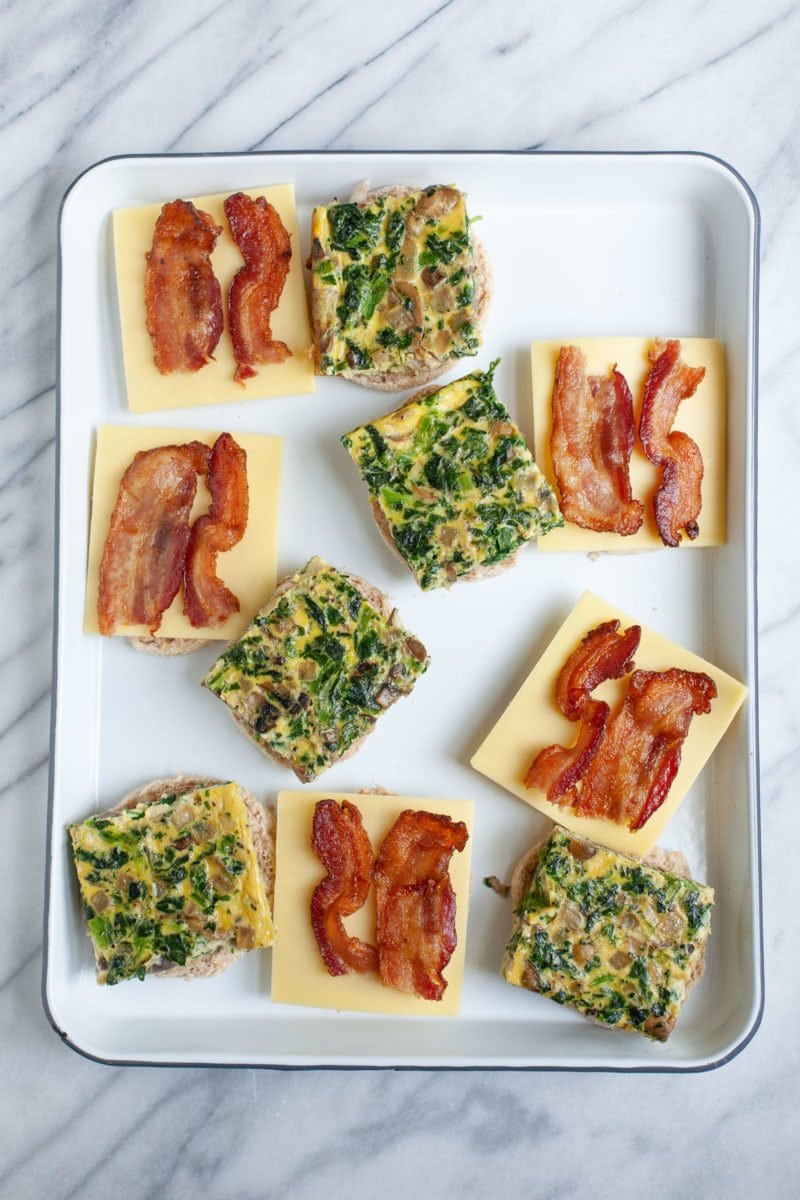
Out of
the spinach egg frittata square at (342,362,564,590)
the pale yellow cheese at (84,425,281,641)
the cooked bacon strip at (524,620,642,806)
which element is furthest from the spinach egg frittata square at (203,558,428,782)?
the cooked bacon strip at (524,620,642,806)

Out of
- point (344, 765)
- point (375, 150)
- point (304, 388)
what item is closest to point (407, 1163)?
point (344, 765)

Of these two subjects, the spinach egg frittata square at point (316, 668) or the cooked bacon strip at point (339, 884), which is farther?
the cooked bacon strip at point (339, 884)

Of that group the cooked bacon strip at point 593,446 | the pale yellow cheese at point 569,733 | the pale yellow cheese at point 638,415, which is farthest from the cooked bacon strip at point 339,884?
the cooked bacon strip at point 593,446

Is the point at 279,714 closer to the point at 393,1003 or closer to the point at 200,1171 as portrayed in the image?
the point at 393,1003

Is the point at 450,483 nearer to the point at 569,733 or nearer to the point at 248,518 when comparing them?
the point at 248,518

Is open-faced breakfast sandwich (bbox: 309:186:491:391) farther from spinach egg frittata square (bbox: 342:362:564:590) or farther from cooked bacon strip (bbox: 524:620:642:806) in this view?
cooked bacon strip (bbox: 524:620:642:806)

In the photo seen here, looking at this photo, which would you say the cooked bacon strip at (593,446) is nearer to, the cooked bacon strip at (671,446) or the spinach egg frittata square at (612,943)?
the cooked bacon strip at (671,446)

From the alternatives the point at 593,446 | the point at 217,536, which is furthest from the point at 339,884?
the point at 593,446
